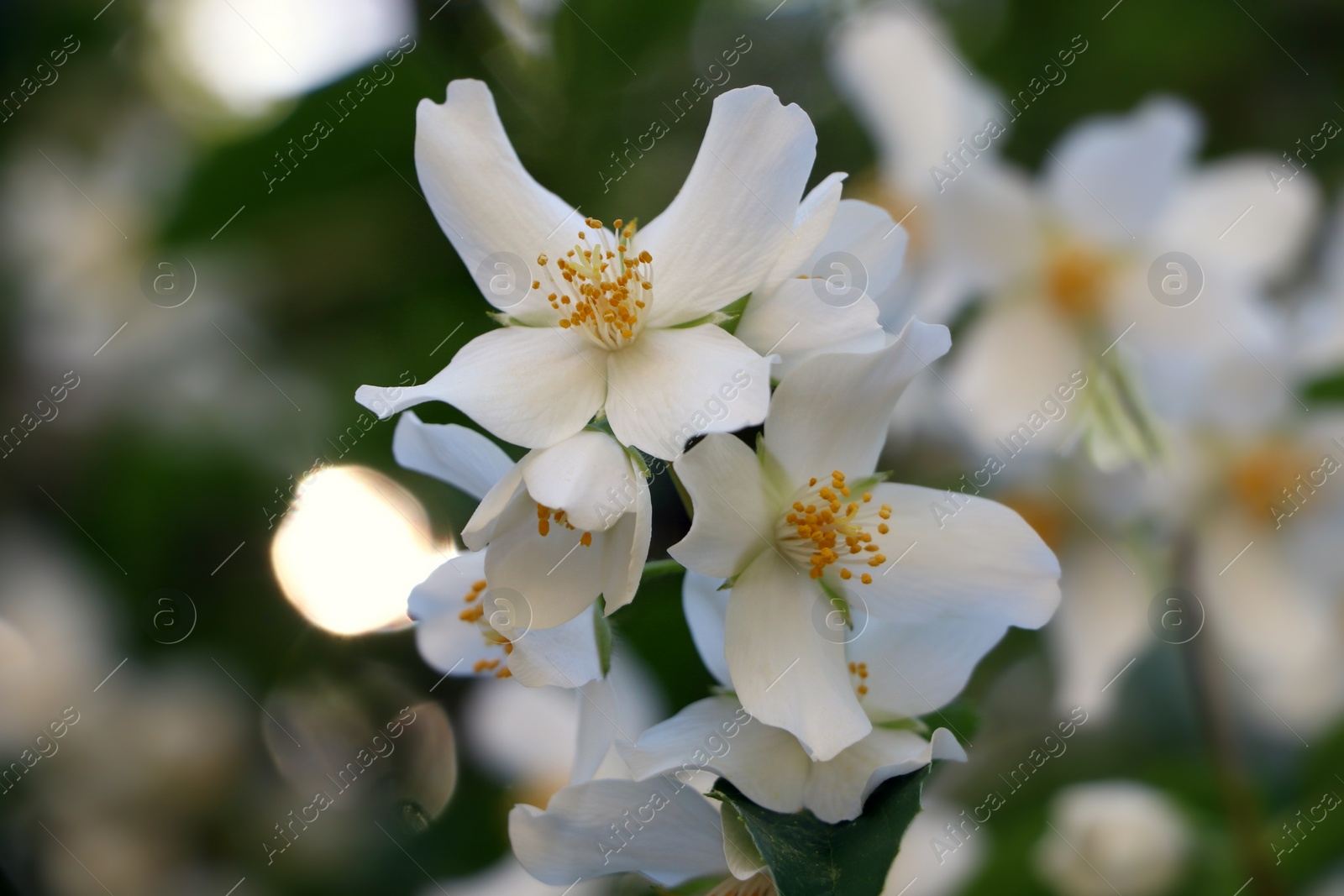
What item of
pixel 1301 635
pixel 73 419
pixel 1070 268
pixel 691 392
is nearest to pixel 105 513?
pixel 73 419

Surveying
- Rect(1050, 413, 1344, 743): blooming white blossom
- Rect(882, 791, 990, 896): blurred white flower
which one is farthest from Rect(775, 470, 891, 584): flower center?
Rect(1050, 413, 1344, 743): blooming white blossom

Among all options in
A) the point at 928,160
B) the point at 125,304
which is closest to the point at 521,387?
the point at 928,160

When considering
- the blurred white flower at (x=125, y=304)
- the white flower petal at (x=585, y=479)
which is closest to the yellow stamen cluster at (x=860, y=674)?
the white flower petal at (x=585, y=479)

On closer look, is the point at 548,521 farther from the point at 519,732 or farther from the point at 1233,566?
the point at 1233,566

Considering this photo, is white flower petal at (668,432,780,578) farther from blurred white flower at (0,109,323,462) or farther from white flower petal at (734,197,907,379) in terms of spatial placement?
blurred white flower at (0,109,323,462)

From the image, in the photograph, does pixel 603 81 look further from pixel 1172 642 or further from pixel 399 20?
pixel 1172 642

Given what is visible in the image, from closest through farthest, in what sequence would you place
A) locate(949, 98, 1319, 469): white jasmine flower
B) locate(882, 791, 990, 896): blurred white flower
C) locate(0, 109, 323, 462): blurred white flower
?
locate(882, 791, 990, 896): blurred white flower < locate(949, 98, 1319, 469): white jasmine flower < locate(0, 109, 323, 462): blurred white flower
